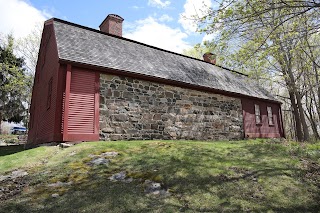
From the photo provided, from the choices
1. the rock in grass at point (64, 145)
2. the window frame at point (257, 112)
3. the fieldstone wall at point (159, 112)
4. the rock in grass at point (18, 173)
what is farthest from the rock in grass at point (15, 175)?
the window frame at point (257, 112)

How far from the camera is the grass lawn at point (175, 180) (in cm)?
436

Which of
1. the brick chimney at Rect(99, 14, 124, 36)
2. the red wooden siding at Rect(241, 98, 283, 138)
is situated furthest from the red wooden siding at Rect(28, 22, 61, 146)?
the red wooden siding at Rect(241, 98, 283, 138)

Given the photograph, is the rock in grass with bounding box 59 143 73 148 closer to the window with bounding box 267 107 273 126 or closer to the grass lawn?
the grass lawn

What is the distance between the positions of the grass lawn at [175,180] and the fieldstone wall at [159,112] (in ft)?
8.00

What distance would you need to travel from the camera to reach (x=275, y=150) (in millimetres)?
8047

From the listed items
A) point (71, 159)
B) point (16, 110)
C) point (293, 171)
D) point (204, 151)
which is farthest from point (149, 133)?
point (16, 110)

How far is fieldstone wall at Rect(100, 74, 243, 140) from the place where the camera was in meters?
10.4

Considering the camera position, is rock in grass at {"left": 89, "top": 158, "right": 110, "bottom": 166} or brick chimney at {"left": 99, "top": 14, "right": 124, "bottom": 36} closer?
rock in grass at {"left": 89, "top": 158, "right": 110, "bottom": 166}

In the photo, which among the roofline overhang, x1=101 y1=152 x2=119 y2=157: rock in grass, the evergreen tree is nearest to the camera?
x1=101 y1=152 x2=119 y2=157: rock in grass

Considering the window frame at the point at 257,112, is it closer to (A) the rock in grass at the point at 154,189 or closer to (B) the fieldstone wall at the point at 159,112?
(B) the fieldstone wall at the point at 159,112

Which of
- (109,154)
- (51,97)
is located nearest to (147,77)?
(51,97)

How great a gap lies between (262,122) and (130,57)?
1121 centimetres

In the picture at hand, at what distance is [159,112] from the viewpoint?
38.6ft

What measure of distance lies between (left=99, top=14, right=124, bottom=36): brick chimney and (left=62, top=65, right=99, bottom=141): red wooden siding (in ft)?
18.1
